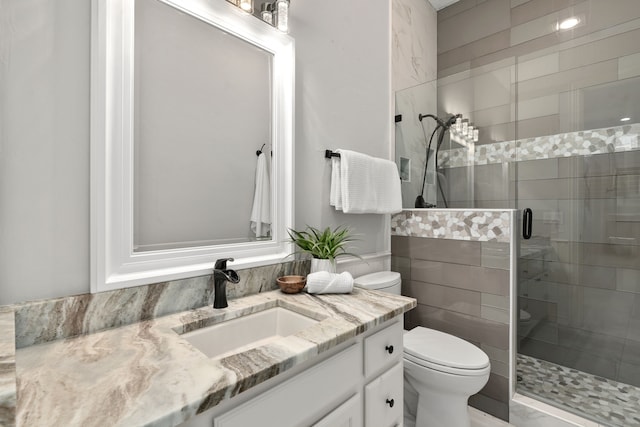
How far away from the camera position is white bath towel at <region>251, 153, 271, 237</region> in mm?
1341

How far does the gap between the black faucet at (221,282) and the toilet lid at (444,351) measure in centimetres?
98

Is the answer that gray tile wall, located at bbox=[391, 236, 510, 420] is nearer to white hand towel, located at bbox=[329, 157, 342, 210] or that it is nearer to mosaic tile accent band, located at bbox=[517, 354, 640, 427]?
mosaic tile accent band, located at bbox=[517, 354, 640, 427]

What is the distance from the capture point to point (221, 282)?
108 centimetres

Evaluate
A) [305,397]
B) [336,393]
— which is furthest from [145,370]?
[336,393]

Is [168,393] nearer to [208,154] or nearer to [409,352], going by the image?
[208,154]

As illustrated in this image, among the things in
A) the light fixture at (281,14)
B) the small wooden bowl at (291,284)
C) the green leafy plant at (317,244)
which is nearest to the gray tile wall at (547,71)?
the light fixture at (281,14)

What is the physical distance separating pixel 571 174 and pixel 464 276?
1.01 m

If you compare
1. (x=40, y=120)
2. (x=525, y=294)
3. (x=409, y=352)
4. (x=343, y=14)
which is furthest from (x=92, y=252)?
(x=525, y=294)

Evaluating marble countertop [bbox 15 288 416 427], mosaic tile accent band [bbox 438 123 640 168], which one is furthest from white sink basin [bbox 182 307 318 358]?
mosaic tile accent band [bbox 438 123 640 168]

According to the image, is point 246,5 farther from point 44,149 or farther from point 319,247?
point 319,247

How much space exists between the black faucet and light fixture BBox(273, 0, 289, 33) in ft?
3.45

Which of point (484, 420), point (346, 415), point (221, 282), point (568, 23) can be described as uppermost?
point (568, 23)

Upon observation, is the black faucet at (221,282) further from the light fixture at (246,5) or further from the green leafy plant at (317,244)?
the light fixture at (246,5)

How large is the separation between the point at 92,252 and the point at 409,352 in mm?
1408
